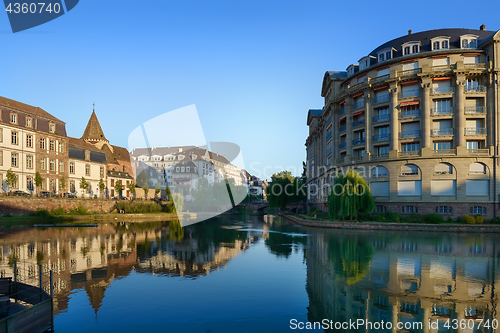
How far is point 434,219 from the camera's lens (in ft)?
148

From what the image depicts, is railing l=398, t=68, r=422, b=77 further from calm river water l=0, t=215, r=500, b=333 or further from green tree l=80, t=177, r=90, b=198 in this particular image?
green tree l=80, t=177, r=90, b=198

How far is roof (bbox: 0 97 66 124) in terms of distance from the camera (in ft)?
179

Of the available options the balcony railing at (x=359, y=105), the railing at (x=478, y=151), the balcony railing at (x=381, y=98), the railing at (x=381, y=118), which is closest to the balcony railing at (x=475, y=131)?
the railing at (x=478, y=151)

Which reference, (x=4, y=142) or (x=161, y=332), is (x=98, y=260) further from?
(x=4, y=142)

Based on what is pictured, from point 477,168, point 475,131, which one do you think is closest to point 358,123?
point 475,131

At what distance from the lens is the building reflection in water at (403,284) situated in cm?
1204

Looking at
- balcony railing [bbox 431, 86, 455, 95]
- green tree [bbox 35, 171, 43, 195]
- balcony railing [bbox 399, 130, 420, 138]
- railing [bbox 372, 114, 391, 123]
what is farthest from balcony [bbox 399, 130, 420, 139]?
green tree [bbox 35, 171, 43, 195]

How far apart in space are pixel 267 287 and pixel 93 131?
92.0m

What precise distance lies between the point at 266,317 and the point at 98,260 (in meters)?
14.7

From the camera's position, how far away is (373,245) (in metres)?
29.7

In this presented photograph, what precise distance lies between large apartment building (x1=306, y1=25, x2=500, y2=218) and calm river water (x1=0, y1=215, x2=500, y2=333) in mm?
22111

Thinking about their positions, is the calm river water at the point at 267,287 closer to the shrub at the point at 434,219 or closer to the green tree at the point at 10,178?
the shrub at the point at 434,219

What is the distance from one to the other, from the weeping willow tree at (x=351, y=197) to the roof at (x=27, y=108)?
169 feet

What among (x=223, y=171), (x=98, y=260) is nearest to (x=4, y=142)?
(x=98, y=260)
